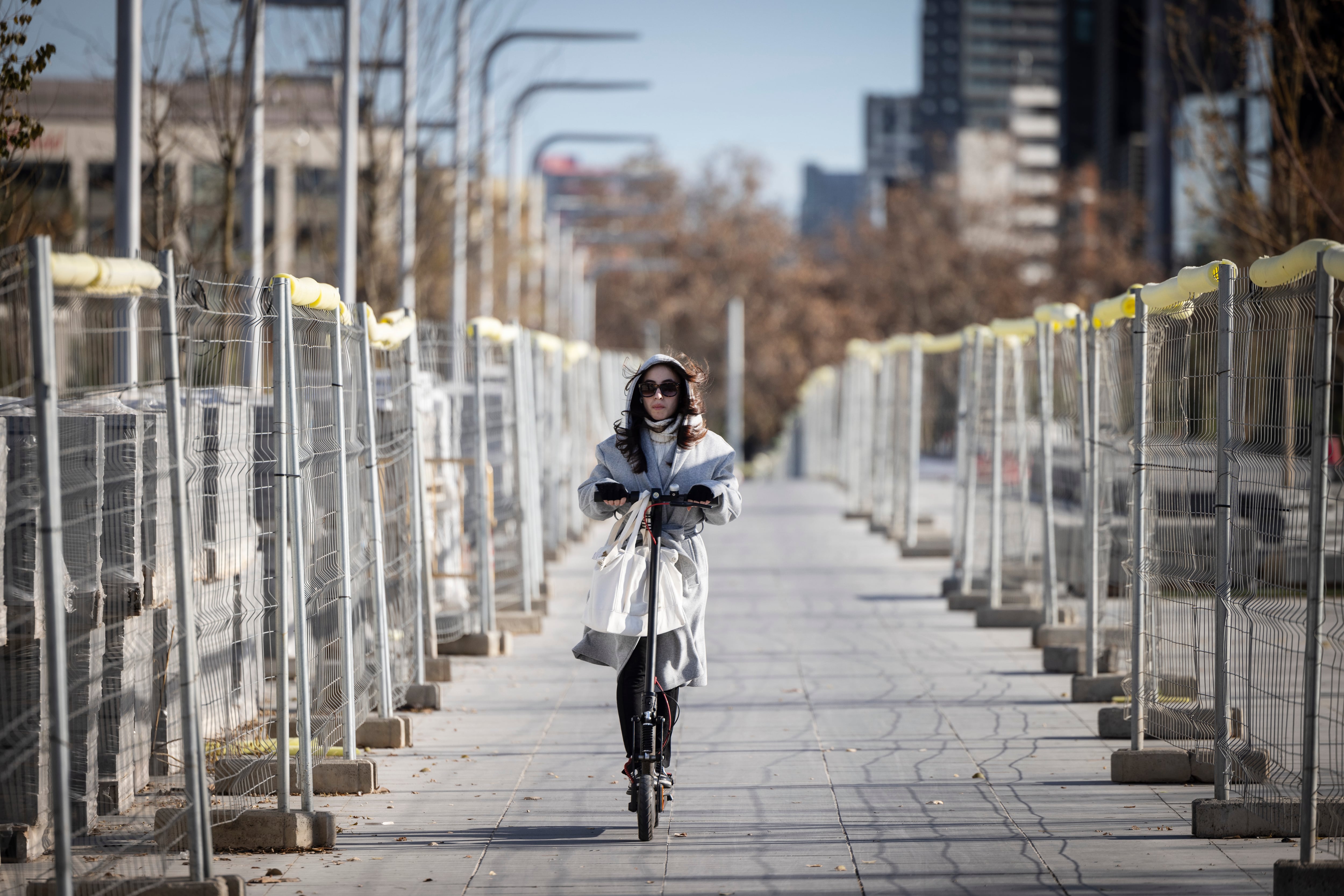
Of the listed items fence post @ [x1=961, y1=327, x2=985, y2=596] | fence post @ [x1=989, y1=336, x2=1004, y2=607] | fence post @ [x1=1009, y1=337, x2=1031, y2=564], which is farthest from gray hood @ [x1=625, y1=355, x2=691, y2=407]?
fence post @ [x1=961, y1=327, x2=985, y2=596]

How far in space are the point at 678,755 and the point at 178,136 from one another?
28.0 ft

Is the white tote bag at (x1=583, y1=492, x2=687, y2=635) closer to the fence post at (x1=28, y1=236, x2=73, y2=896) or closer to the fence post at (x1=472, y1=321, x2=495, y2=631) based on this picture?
the fence post at (x1=28, y1=236, x2=73, y2=896)

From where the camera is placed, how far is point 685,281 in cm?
7106

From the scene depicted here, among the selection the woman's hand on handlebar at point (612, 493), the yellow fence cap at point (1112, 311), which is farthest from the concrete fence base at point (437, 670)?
the yellow fence cap at point (1112, 311)

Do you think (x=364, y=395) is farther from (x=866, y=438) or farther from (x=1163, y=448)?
(x=866, y=438)

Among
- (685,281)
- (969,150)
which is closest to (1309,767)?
(685,281)

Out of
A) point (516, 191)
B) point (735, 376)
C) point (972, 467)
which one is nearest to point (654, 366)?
point (972, 467)

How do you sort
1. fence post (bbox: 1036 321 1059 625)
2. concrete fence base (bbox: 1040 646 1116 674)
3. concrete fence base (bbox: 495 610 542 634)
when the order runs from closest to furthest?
concrete fence base (bbox: 1040 646 1116 674) → fence post (bbox: 1036 321 1059 625) → concrete fence base (bbox: 495 610 542 634)

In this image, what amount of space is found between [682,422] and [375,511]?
2213 millimetres

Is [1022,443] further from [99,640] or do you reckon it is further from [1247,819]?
[99,640]

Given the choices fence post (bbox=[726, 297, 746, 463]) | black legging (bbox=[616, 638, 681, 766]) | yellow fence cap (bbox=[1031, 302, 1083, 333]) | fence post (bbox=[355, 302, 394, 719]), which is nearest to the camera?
black legging (bbox=[616, 638, 681, 766])

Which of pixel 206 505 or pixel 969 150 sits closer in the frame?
pixel 206 505

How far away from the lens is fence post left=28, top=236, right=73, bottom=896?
414 cm

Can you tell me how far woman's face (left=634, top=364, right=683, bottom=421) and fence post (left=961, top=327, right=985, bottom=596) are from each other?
7.32 meters
